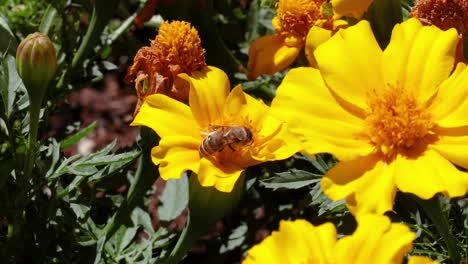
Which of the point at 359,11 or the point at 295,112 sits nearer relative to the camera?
the point at 295,112

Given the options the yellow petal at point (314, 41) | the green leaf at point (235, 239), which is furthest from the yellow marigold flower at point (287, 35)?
the green leaf at point (235, 239)

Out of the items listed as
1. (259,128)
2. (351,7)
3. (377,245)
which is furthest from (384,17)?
(377,245)

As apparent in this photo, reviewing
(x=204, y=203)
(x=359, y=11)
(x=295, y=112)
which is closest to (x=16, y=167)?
(x=204, y=203)

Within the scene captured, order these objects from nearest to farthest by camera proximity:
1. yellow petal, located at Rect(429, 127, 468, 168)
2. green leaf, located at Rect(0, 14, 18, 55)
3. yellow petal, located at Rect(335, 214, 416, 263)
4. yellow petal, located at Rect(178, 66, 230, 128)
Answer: yellow petal, located at Rect(335, 214, 416, 263) → yellow petal, located at Rect(429, 127, 468, 168) → yellow petal, located at Rect(178, 66, 230, 128) → green leaf, located at Rect(0, 14, 18, 55)

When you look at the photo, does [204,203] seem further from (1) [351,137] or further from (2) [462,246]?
(2) [462,246]

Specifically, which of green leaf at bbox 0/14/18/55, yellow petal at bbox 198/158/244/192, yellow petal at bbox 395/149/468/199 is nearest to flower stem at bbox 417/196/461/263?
yellow petal at bbox 395/149/468/199

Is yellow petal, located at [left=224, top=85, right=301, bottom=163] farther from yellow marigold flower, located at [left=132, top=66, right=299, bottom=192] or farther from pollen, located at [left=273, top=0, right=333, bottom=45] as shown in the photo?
pollen, located at [left=273, top=0, right=333, bottom=45]

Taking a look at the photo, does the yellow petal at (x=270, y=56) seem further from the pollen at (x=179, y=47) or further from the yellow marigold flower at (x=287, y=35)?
the pollen at (x=179, y=47)
